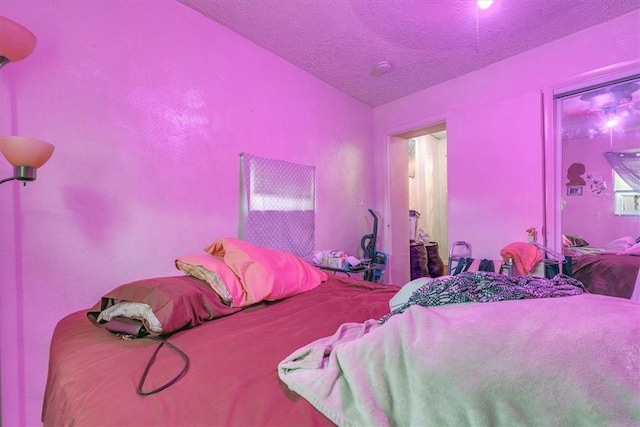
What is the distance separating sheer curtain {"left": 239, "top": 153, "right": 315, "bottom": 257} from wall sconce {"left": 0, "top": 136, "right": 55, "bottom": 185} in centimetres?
116

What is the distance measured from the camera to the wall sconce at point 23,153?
936mm

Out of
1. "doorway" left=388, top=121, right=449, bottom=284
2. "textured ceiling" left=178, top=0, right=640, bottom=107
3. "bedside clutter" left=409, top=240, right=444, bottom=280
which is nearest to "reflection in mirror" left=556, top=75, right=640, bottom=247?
"textured ceiling" left=178, top=0, right=640, bottom=107

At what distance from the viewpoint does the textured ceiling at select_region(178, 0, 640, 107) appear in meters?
1.80

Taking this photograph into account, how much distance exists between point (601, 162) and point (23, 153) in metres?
3.52

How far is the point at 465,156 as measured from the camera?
2.72m

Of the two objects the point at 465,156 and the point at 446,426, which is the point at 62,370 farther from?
the point at 465,156

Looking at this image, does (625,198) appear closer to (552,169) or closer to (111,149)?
(552,169)

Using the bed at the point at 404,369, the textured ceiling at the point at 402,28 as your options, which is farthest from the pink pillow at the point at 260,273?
the textured ceiling at the point at 402,28

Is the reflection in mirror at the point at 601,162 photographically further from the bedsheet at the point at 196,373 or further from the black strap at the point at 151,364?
the black strap at the point at 151,364

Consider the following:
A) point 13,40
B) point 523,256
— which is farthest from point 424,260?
point 13,40

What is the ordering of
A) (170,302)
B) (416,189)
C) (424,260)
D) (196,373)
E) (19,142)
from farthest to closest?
(416,189) → (424,260) → (170,302) → (19,142) → (196,373)

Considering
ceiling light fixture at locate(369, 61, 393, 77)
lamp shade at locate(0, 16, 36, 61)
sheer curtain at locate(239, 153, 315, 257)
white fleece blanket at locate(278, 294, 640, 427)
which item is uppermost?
ceiling light fixture at locate(369, 61, 393, 77)

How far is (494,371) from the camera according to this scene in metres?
0.54

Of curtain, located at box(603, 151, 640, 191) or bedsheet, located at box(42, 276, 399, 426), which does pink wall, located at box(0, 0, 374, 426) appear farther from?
curtain, located at box(603, 151, 640, 191)
